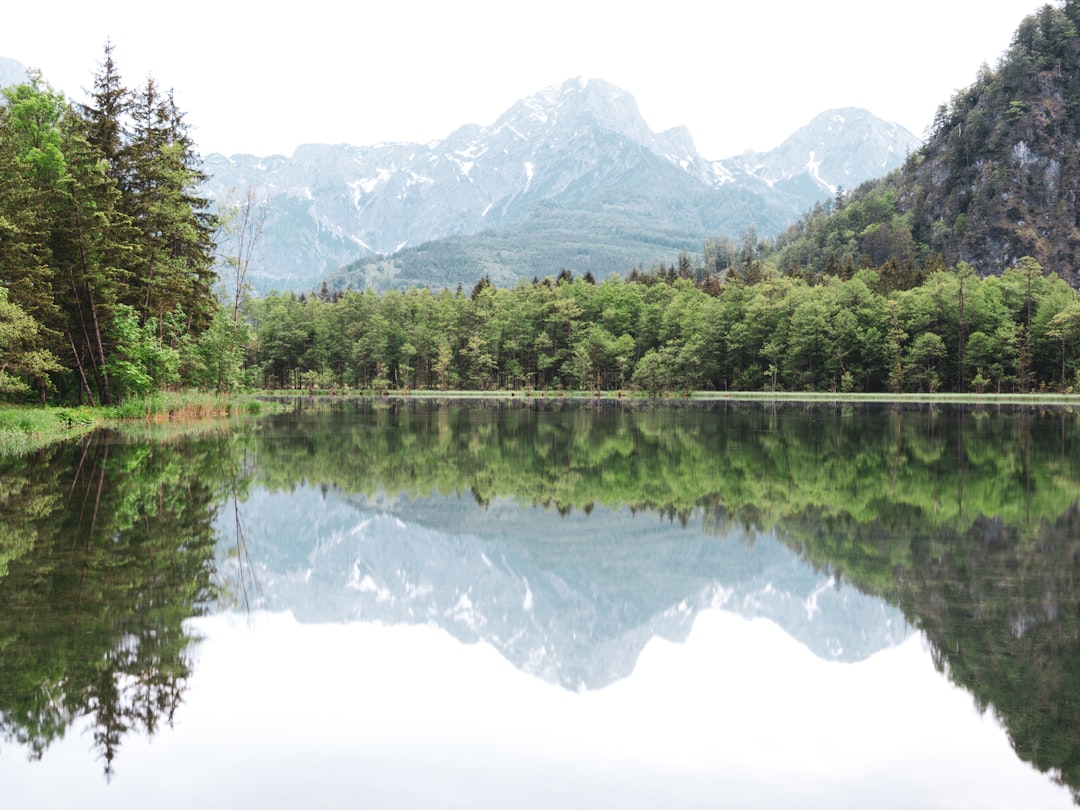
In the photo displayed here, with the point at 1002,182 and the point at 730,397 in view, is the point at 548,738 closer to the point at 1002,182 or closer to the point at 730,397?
the point at 730,397

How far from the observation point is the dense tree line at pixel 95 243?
111 ft

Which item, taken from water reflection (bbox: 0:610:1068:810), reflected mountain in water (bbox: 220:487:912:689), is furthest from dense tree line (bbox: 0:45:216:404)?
water reflection (bbox: 0:610:1068:810)

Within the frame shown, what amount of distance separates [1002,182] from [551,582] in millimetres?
189649

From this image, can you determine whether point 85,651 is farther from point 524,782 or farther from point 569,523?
point 569,523

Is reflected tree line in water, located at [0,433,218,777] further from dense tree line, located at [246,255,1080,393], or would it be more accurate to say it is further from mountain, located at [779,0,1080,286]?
mountain, located at [779,0,1080,286]

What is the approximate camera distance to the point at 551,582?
11250 mm

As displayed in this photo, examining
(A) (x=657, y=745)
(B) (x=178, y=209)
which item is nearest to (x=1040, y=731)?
(A) (x=657, y=745)

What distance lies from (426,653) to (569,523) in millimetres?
6917

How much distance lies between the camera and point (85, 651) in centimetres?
789

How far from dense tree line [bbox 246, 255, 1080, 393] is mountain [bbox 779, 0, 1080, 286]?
2323 inches

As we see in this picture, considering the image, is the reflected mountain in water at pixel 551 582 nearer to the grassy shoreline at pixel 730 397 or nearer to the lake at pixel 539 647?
the lake at pixel 539 647

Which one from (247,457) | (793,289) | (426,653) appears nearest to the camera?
(426,653)

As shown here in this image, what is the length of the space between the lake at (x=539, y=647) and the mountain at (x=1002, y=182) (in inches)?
6456

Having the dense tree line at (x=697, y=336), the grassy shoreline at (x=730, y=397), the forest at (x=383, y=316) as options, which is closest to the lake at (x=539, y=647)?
the forest at (x=383, y=316)
